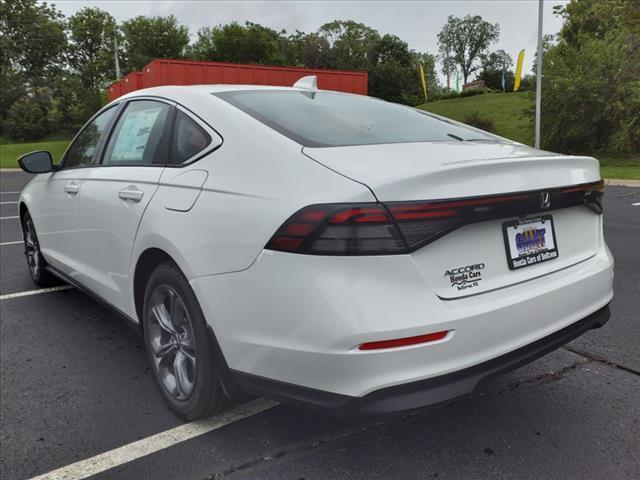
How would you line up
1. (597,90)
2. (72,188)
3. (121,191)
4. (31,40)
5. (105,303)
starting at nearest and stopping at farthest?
(121,191) → (105,303) → (72,188) → (597,90) → (31,40)

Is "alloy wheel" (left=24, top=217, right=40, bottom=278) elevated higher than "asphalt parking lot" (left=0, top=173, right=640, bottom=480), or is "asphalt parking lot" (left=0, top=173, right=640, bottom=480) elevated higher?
"alloy wheel" (left=24, top=217, right=40, bottom=278)

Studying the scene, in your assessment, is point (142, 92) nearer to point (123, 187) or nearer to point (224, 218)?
point (123, 187)

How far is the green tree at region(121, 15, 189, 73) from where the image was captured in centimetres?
5700

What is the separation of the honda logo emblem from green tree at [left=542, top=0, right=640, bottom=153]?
665 inches

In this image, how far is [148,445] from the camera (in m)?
2.34

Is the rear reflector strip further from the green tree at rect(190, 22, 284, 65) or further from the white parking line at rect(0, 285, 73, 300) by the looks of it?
the green tree at rect(190, 22, 284, 65)

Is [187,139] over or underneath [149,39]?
underneath

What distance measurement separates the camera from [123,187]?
2.79 meters

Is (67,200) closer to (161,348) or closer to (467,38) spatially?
(161,348)

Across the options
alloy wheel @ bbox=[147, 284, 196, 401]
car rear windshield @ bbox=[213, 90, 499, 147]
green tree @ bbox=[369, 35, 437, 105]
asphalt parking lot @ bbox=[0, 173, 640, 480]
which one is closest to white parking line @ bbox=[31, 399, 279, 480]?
asphalt parking lot @ bbox=[0, 173, 640, 480]

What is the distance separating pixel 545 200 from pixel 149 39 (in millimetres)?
61952

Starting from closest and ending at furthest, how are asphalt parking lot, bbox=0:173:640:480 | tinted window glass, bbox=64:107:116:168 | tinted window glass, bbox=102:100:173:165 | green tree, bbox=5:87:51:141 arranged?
asphalt parking lot, bbox=0:173:640:480 → tinted window glass, bbox=102:100:173:165 → tinted window glass, bbox=64:107:116:168 → green tree, bbox=5:87:51:141

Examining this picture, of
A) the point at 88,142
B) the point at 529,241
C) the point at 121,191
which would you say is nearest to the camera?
the point at 529,241

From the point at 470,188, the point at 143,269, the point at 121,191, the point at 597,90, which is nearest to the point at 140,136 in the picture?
the point at 121,191
